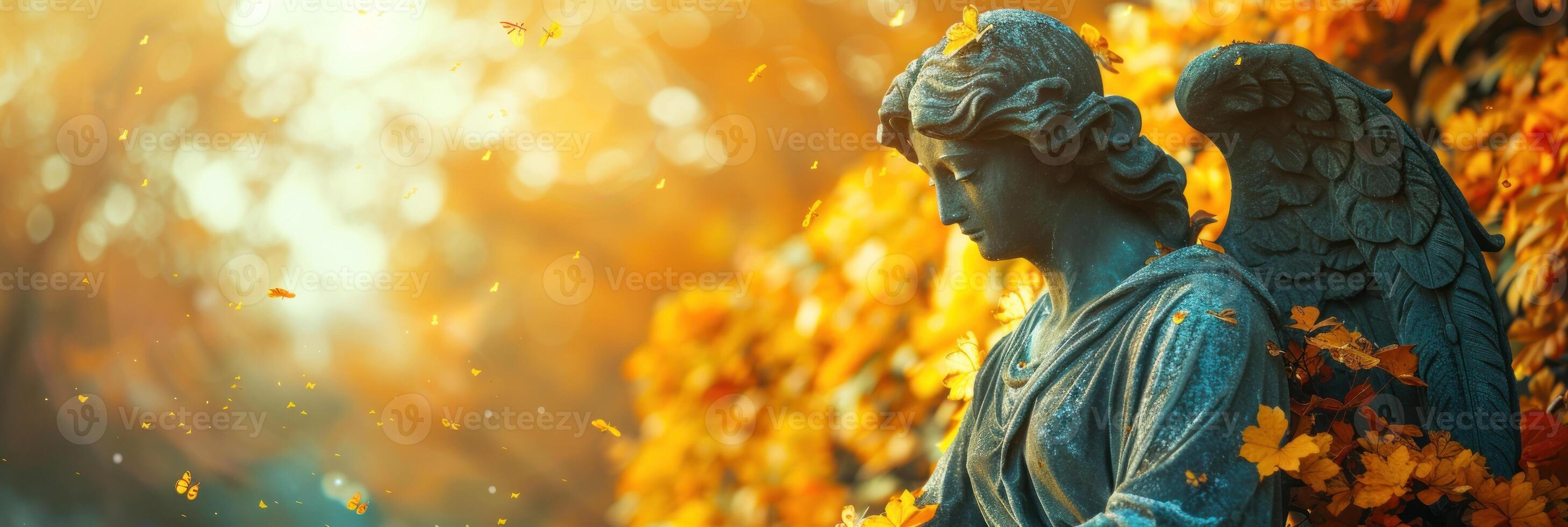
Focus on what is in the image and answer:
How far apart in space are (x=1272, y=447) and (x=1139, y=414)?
106mm

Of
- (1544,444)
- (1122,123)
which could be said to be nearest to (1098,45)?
(1122,123)

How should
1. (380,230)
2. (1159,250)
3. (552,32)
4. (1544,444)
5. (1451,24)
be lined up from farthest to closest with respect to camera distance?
(380,230) → (1451,24) → (552,32) → (1544,444) → (1159,250)

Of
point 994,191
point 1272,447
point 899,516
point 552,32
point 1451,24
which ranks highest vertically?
point 1451,24

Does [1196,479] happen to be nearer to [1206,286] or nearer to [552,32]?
[1206,286]

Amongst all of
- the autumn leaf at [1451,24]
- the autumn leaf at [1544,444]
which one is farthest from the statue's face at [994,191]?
the autumn leaf at [1451,24]

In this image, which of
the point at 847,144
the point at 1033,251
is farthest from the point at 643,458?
the point at 1033,251

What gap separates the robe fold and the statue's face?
0.09 m

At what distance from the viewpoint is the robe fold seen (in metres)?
0.96

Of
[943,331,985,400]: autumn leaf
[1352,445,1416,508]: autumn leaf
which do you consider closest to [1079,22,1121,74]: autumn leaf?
[943,331,985,400]: autumn leaf

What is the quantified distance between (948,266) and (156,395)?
10.2 feet

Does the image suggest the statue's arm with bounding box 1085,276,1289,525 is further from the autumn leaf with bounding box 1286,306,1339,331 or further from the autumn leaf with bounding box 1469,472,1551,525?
the autumn leaf with bounding box 1469,472,1551,525

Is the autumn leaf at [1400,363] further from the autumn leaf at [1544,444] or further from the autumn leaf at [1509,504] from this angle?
the autumn leaf at [1544,444]

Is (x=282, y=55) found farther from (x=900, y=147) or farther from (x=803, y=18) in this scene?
(x=900, y=147)

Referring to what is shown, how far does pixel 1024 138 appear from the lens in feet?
3.67
